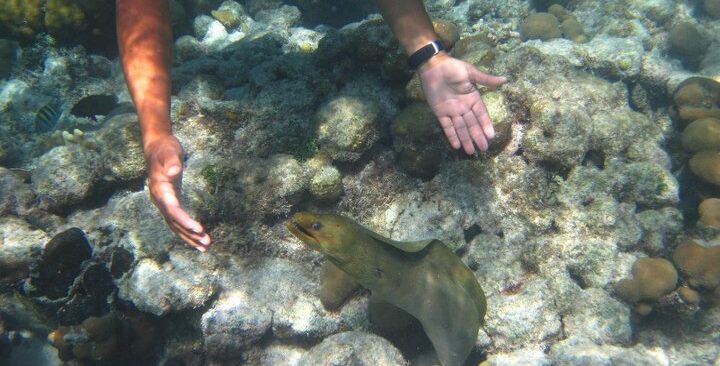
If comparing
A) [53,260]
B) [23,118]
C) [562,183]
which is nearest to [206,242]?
[53,260]

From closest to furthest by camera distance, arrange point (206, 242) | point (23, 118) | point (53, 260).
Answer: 1. point (206, 242)
2. point (53, 260)
3. point (23, 118)

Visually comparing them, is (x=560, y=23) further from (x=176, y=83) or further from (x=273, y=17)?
(x=176, y=83)

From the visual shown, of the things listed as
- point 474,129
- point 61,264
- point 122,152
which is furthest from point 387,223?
point 61,264

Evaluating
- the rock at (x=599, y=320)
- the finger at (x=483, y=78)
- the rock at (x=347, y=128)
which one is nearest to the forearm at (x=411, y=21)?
the finger at (x=483, y=78)

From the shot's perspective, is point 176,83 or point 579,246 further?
point 176,83

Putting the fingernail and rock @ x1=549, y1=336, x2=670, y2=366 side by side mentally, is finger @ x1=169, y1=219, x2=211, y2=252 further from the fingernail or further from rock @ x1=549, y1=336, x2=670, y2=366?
rock @ x1=549, y1=336, x2=670, y2=366

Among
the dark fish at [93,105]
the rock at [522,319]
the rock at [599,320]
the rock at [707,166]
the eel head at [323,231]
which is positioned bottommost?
the rock at [707,166]

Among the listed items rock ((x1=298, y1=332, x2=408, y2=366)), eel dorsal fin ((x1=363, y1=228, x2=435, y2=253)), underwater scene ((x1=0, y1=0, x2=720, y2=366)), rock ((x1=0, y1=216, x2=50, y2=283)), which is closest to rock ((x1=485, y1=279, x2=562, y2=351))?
underwater scene ((x1=0, y1=0, x2=720, y2=366))

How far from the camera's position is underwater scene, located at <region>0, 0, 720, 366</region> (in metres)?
3.38

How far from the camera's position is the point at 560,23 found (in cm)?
840

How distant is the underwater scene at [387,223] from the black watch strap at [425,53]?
0.02 m

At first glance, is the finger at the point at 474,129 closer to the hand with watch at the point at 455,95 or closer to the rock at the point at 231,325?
the hand with watch at the point at 455,95

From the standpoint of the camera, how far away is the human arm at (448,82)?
2807 mm

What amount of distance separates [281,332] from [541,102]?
3496mm
